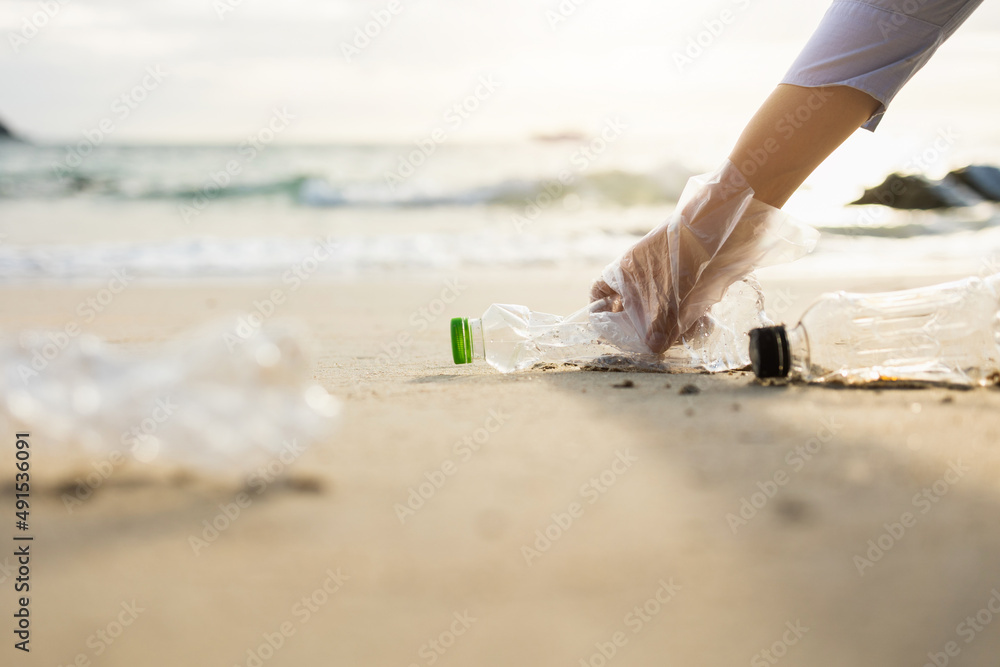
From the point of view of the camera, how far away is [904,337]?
6.75 ft

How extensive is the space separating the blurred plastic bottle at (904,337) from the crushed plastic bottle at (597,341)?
242 mm

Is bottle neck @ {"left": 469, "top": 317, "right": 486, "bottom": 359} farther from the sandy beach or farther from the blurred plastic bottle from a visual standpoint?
the blurred plastic bottle

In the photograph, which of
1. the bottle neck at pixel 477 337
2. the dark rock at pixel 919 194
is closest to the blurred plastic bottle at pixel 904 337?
the bottle neck at pixel 477 337

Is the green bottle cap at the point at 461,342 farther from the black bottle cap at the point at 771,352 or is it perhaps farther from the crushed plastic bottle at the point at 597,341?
the black bottle cap at the point at 771,352

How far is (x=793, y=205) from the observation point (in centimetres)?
1173

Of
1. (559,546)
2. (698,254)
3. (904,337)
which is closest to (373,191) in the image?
(698,254)

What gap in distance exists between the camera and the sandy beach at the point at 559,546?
3.09 ft

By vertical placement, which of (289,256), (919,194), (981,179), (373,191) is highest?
(373,191)

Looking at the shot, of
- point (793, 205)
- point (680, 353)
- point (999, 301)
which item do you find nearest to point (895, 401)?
point (999, 301)

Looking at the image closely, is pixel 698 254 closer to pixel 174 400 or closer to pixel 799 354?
pixel 799 354

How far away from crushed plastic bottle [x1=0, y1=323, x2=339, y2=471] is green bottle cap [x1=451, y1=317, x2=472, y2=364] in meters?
0.93

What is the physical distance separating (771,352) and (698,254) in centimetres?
34

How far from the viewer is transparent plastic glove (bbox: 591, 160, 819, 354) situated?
6.57ft

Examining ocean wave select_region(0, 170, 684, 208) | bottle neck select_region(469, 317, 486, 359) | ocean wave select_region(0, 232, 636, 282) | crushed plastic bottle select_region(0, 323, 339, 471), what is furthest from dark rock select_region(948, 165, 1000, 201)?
crushed plastic bottle select_region(0, 323, 339, 471)
